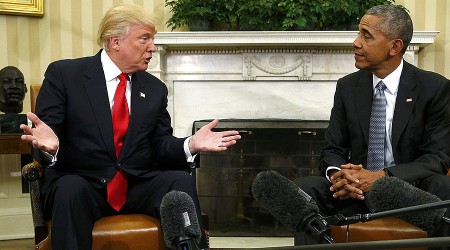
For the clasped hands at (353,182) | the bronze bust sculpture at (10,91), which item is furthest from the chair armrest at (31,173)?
the bronze bust sculpture at (10,91)

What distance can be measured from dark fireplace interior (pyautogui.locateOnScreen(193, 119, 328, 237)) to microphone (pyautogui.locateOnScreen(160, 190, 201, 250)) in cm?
267

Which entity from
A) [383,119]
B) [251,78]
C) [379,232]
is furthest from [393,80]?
[251,78]

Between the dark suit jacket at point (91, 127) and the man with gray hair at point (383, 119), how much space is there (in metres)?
0.74

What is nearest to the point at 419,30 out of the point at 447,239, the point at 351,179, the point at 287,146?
the point at 287,146

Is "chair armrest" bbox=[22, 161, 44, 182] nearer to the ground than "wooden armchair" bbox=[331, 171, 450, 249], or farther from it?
farther from it

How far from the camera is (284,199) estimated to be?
1688 mm

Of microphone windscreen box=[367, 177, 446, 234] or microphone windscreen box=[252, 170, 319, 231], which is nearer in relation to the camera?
microphone windscreen box=[252, 170, 319, 231]

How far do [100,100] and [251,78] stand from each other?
2.43 meters

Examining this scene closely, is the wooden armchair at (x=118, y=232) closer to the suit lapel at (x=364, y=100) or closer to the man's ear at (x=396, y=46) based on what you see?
the suit lapel at (x=364, y=100)

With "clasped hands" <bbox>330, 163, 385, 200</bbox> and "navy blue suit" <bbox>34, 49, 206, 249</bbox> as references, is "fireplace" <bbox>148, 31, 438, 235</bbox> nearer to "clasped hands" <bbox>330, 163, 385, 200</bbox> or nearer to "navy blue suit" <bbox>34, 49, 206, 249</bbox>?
"navy blue suit" <bbox>34, 49, 206, 249</bbox>

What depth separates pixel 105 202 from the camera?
2.58 metres

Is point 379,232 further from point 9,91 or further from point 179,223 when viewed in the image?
point 9,91

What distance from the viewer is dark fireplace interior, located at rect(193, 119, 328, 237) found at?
4496 mm

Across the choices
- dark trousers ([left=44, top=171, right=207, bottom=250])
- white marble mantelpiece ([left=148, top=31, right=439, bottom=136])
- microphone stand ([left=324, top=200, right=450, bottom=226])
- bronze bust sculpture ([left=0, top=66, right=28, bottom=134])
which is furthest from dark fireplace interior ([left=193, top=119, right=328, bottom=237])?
microphone stand ([left=324, top=200, right=450, bottom=226])
